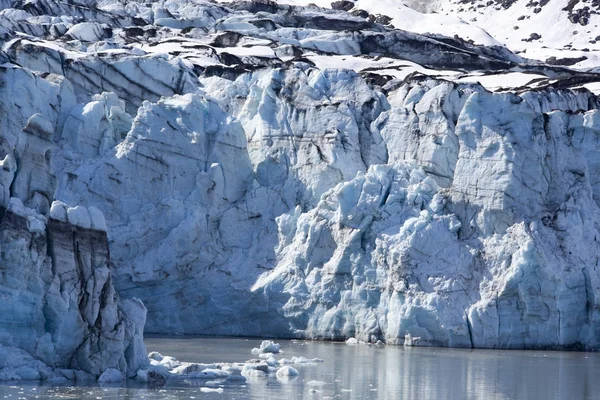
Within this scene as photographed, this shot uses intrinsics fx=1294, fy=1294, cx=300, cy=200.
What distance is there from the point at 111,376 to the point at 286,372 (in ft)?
11.4

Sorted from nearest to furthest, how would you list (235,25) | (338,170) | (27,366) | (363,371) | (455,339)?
(27,366) < (363,371) < (455,339) < (338,170) < (235,25)

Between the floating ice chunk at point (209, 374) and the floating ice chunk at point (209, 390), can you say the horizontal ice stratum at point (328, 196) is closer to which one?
the floating ice chunk at point (209, 374)

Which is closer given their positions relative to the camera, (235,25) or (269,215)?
(269,215)

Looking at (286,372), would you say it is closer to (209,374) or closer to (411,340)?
(209,374)


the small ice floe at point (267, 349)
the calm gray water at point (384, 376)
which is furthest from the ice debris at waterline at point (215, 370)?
the small ice floe at point (267, 349)

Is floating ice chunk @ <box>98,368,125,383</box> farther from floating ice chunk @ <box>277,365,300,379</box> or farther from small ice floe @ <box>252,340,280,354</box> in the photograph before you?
small ice floe @ <box>252,340,280,354</box>

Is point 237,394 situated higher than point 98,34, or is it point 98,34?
point 98,34

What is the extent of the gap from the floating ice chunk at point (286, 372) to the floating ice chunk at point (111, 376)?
10.3 feet

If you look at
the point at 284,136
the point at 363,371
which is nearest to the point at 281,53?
the point at 284,136

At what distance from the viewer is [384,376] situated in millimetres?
21125

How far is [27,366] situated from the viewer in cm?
1831

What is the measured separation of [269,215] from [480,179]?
4.64m

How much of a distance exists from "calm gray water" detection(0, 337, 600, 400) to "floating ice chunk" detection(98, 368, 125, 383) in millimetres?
174

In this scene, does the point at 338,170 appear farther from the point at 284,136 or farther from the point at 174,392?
the point at 174,392
